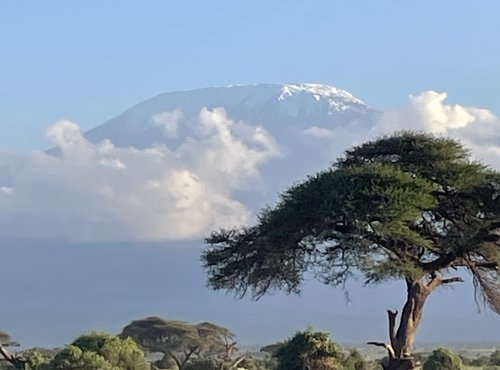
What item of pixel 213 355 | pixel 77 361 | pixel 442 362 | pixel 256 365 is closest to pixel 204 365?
pixel 256 365

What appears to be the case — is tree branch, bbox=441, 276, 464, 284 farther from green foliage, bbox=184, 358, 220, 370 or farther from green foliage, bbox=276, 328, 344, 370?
green foliage, bbox=184, 358, 220, 370

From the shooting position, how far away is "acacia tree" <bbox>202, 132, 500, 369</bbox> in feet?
81.4

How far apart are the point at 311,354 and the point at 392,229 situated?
5771 millimetres

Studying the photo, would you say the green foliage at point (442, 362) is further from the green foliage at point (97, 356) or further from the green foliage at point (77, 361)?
the green foliage at point (77, 361)

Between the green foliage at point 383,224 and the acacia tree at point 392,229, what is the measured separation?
2 cm

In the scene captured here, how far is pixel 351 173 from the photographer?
25141 mm

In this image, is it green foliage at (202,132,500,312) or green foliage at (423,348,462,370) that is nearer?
green foliage at (202,132,500,312)

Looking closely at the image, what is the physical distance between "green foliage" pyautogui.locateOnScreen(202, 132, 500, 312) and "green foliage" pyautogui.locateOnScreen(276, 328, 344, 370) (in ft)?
7.50

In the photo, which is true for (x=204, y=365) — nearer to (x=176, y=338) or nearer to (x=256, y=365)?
(x=256, y=365)

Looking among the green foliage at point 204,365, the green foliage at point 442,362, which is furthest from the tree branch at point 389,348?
the green foliage at point 204,365

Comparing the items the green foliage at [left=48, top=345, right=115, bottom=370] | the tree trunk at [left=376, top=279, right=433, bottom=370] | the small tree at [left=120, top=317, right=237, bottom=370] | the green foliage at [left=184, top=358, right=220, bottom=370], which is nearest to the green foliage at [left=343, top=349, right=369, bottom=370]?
the tree trunk at [left=376, top=279, right=433, bottom=370]

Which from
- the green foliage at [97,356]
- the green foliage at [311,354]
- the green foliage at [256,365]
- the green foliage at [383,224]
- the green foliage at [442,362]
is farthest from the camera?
the green foliage at [256,365]

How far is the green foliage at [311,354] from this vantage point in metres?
29.0

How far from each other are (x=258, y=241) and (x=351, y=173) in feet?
9.57
